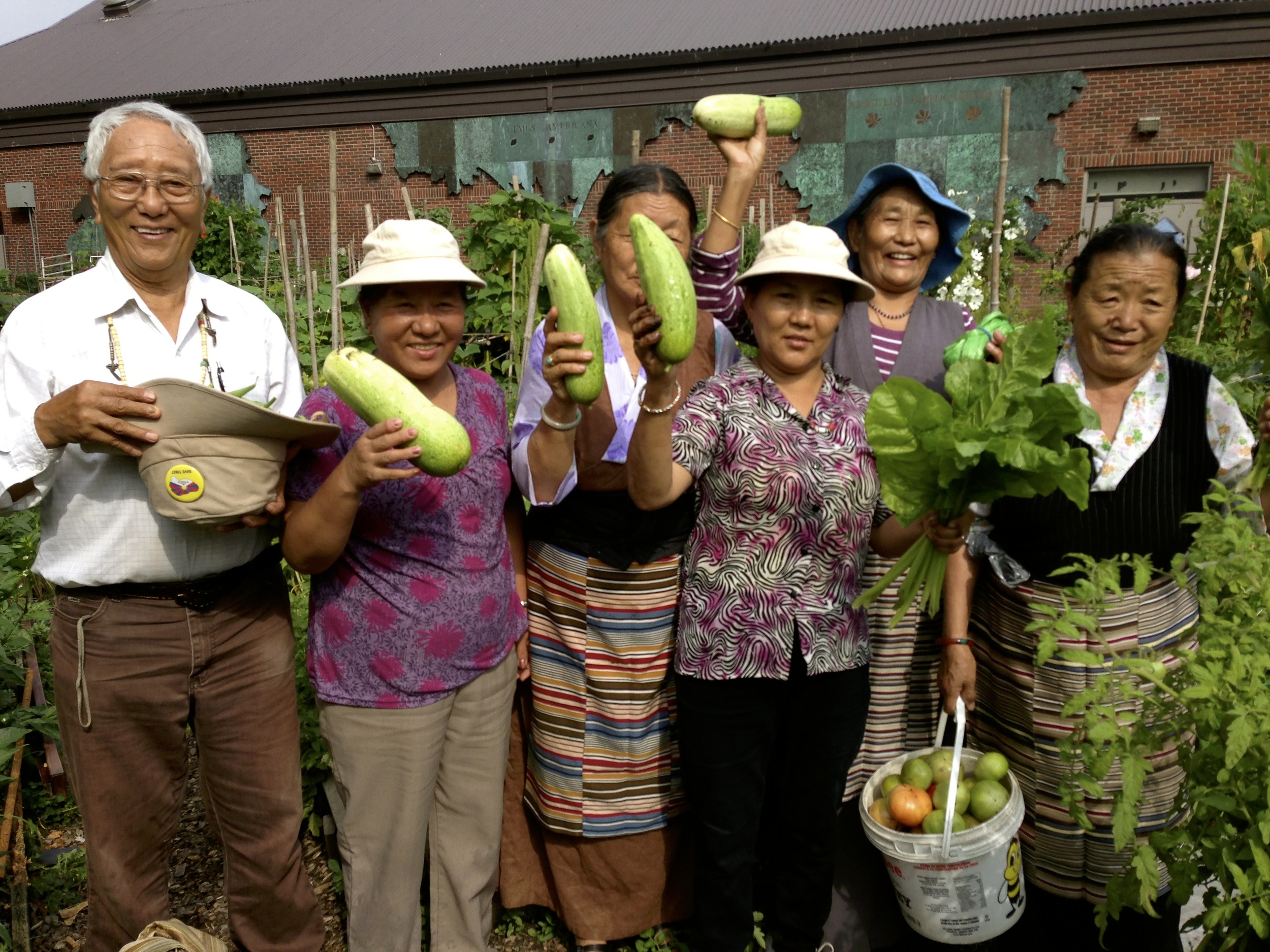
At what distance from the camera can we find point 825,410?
2553mm

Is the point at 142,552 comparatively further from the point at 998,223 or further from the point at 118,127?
the point at 998,223

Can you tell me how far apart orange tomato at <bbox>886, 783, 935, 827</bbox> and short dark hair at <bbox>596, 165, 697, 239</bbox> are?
1.72 meters

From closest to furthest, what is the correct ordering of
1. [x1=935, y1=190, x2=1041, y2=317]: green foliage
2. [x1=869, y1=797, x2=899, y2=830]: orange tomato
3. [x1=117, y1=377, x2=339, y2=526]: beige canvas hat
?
[x1=117, y1=377, x2=339, y2=526]: beige canvas hat, [x1=869, y1=797, x2=899, y2=830]: orange tomato, [x1=935, y1=190, x2=1041, y2=317]: green foliage

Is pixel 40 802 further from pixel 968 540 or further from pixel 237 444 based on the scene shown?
pixel 968 540

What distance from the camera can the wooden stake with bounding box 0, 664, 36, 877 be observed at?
2.85 m

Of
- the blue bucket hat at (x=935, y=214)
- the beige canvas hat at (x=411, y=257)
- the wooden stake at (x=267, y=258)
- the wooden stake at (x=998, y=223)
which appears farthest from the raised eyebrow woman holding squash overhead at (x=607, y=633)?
the wooden stake at (x=267, y=258)

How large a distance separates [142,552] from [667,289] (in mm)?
1415

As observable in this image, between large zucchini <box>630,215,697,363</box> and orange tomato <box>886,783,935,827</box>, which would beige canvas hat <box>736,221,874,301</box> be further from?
orange tomato <box>886,783,935,827</box>

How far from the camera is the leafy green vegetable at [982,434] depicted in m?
→ 2.05

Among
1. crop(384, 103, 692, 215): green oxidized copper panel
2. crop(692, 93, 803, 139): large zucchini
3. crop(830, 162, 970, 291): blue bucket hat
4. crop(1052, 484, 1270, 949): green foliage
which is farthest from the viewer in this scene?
crop(384, 103, 692, 215): green oxidized copper panel

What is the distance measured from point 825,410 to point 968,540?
2.13ft

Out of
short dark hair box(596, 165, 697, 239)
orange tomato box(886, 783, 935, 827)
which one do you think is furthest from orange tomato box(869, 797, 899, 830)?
short dark hair box(596, 165, 697, 239)

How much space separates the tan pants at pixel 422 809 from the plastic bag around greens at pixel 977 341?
1522 millimetres

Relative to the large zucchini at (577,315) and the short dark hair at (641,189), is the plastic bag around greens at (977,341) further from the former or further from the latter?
the large zucchini at (577,315)
